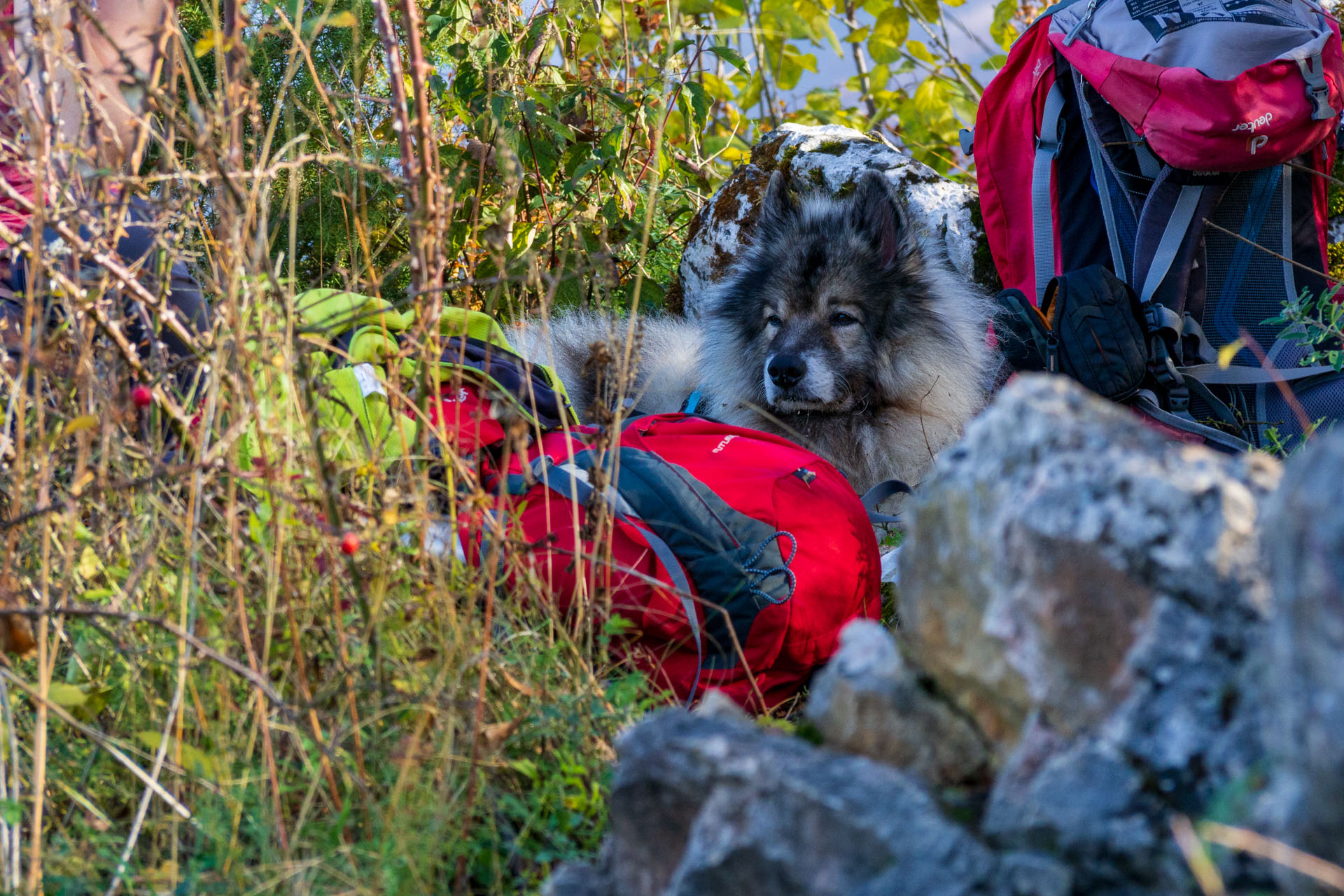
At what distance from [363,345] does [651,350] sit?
6.76ft

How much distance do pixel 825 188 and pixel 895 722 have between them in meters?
4.14

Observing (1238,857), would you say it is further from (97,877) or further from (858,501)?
(858,501)

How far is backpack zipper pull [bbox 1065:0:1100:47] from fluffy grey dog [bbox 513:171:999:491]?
874 mm

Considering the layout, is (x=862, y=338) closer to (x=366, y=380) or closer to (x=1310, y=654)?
(x=366, y=380)

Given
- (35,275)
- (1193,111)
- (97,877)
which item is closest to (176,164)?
(35,275)

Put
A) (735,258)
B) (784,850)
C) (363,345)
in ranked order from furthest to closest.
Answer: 1. (735,258)
2. (363,345)
3. (784,850)

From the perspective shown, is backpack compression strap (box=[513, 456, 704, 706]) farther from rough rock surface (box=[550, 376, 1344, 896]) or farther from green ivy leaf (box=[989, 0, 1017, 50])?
green ivy leaf (box=[989, 0, 1017, 50])

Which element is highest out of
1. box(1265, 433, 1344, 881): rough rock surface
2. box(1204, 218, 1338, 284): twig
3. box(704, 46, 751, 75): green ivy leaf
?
box(704, 46, 751, 75): green ivy leaf

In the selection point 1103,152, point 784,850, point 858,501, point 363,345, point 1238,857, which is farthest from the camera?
point 1103,152

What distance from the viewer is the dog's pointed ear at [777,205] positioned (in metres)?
4.14

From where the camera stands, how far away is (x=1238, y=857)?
835 millimetres

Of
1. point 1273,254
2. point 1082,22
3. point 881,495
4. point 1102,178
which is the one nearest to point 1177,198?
point 1102,178

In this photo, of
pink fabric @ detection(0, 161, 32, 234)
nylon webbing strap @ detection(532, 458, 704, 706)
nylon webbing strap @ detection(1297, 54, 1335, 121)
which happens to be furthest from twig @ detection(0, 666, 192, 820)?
nylon webbing strap @ detection(1297, 54, 1335, 121)

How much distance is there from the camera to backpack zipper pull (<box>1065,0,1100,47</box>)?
3.87 m
